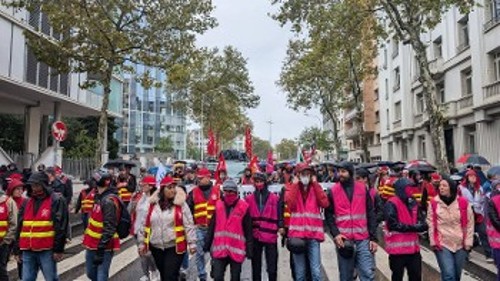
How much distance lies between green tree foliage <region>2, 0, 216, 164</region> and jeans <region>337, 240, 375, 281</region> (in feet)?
40.3

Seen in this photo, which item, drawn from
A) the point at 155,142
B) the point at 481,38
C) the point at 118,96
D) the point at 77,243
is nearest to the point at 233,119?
the point at 118,96

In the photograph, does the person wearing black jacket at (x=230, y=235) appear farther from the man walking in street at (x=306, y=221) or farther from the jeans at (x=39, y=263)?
the jeans at (x=39, y=263)

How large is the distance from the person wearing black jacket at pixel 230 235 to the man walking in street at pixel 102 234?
1.18 meters

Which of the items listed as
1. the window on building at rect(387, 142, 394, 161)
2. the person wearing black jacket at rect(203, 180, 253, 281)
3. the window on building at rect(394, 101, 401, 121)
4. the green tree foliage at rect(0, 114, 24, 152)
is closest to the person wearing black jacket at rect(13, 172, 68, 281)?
the person wearing black jacket at rect(203, 180, 253, 281)

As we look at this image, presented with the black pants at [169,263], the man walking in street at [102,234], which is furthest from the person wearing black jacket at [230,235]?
the man walking in street at [102,234]

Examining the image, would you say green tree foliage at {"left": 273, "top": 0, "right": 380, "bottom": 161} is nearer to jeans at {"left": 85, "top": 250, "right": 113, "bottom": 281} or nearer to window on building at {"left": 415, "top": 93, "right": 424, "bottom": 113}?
window on building at {"left": 415, "top": 93, "right": 424, "bottom": 113}

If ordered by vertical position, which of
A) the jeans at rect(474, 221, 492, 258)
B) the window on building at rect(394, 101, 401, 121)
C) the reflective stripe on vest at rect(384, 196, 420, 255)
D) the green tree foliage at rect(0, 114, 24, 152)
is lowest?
the jeans at rect(474, 221, 492, 258)

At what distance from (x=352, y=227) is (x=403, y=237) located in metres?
0.63

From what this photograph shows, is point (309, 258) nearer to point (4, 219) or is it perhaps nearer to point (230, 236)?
point (230, 236)

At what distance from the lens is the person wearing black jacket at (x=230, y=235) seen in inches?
226

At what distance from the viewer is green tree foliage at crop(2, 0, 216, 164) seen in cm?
1559

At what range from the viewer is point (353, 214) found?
578 cm

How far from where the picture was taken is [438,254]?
5.72m

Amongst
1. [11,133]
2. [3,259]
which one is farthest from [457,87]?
[11,133]
